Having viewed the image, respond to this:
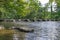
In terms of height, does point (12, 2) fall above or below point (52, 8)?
above

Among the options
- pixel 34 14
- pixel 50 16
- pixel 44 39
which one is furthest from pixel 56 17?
pixel 44 39

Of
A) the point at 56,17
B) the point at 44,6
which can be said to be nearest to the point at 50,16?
the point at 56,17

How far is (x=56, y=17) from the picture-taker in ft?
196

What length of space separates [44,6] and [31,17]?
10.2 m

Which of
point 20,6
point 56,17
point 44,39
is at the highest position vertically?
point 20,6

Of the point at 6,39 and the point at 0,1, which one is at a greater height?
the point at 0,1

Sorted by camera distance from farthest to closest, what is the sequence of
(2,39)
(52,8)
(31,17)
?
(52,8) → (31,17) → (2,39)

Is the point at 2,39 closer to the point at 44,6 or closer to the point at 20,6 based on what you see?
the point at 20,6

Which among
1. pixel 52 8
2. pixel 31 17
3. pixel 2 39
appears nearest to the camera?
pixel 2 39

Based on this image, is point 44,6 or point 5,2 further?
point 44,6

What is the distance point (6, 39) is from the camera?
13.6 meters

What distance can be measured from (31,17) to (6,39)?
4517 cm

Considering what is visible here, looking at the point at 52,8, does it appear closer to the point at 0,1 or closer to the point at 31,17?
the point at 31,17

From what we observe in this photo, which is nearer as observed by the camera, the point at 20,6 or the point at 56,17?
the point at 20,6
